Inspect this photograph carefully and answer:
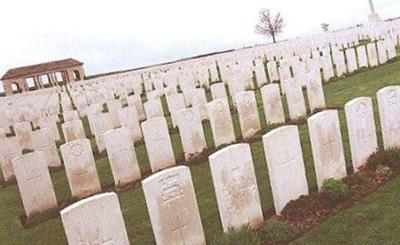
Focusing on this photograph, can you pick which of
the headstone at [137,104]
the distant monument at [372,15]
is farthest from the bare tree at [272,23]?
the headstone at [137,104]

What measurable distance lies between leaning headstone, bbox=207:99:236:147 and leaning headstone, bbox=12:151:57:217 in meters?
3.33

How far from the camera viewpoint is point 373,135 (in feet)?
22.1

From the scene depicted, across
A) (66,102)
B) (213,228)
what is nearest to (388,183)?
(213,228)

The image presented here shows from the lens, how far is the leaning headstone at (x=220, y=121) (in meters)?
9.03

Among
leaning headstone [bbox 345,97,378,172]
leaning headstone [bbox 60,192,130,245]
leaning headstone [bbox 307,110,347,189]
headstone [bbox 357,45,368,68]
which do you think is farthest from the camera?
headstone [bbox 357,45,368,68]

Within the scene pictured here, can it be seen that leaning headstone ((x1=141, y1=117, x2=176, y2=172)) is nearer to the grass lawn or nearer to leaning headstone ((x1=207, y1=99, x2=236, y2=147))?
leaning headstone ((x1=207, y1=99, x2=236, y2=147))

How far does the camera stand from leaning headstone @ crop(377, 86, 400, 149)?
676 centimetres

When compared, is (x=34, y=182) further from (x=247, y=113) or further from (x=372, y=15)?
(x=372, y=15)

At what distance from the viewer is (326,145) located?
20.0 ft

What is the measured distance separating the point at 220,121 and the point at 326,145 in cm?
330

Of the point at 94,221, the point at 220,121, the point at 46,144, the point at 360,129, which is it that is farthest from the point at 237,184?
the point at 46,144

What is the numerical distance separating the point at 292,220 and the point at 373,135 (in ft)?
7.08

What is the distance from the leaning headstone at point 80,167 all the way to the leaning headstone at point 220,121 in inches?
99.9

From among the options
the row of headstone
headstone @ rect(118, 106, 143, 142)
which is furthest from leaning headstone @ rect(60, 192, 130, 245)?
headstone @ rect(118, 106, 143, 142)
